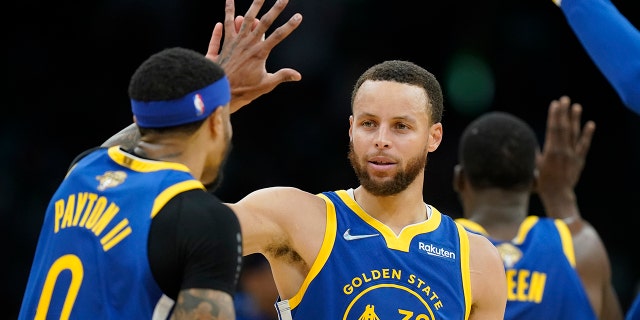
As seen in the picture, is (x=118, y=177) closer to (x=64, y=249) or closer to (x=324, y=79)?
(x=64, y=249)

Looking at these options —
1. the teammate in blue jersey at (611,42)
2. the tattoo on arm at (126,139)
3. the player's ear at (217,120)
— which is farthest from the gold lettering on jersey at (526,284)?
the player's ear at (217,120)

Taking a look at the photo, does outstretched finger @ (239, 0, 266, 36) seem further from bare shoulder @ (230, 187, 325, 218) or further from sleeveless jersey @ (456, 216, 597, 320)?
sleeveless jersey @ (456, 216, 597, 320)

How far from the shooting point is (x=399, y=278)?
485 cm

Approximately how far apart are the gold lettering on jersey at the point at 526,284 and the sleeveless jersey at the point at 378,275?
5.31 ft

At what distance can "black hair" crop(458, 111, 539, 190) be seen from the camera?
6.89 meters

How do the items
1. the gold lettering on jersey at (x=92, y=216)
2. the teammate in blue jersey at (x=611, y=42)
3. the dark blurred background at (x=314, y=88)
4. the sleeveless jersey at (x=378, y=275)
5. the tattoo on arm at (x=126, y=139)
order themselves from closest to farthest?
the gold lettering on jersey at (x=92, y=216), the teammate in blue jersey at (x=611, y=42), the tattoo on arm at (x=126, y=139), the sleeveless jersey at (x=378, y=275), the dark blurred background at (x=314, y=88)

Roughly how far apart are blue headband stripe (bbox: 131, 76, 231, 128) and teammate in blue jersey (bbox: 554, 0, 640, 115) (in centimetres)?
188

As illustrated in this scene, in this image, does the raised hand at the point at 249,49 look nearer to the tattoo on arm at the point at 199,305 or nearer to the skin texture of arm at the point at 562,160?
the tattoo on arm at the point at 199,305

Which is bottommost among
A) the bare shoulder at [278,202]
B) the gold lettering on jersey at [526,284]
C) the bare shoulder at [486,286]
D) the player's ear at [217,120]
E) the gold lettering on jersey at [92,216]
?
the gold lettering on jersey at [526,284]

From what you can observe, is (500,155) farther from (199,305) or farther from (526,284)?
(199,305)

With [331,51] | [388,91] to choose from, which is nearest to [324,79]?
[331,51]

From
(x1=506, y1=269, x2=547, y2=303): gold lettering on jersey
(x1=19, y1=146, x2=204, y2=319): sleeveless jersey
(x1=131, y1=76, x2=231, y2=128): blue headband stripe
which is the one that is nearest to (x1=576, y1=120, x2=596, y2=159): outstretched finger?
(x1=506, y1=269, x2=547, y2=303): gold lettering on jersey

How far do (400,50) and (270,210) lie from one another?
8.90 metres

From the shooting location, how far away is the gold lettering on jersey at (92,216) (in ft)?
12.4
